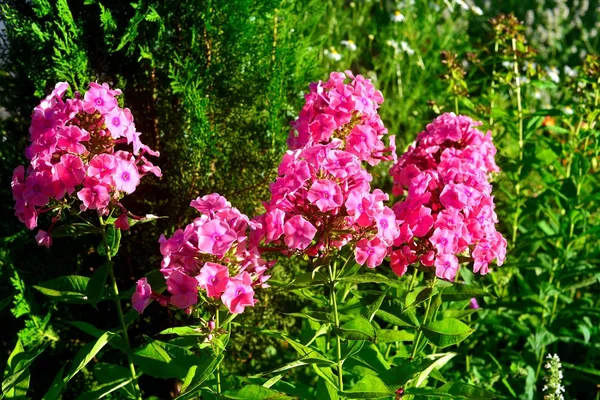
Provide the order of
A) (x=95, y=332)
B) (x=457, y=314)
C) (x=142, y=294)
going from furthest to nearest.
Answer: (x=457, y=314), (x=95, y=332), (x=142, y=294)

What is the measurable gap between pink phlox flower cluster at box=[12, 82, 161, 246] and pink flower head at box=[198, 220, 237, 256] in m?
0.35

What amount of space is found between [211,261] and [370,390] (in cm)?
55

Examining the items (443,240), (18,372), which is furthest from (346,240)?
(18,372)

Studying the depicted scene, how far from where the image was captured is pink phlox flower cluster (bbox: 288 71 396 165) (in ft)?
7.16

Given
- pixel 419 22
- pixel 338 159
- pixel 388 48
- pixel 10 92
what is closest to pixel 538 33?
pixel 419 22

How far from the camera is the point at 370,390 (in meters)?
2.02

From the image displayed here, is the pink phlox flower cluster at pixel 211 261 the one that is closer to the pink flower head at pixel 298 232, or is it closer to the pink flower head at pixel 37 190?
the pink flower head at pixel 298 232

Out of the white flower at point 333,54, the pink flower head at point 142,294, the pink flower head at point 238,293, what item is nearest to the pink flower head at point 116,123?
the pink flower head at point 142,294

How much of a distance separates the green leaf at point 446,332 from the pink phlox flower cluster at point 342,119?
0.51 meters

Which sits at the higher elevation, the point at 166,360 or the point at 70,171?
the point at 70,171

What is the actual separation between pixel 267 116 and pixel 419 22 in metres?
3.02

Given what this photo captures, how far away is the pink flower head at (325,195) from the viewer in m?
1.82

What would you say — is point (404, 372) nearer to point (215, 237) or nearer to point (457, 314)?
point (457, 314)

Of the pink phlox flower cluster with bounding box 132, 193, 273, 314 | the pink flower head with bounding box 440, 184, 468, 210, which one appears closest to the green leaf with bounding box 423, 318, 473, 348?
the pink flower head with bounding box 440, 184, 468, 210
